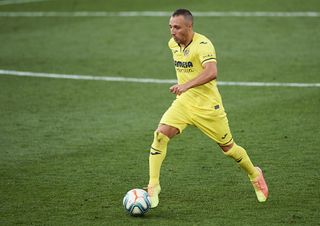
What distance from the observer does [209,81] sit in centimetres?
823

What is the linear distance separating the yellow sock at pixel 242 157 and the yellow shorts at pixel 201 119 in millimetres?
182

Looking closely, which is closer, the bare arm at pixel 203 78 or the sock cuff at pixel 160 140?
the bare arm at pixel 203 78

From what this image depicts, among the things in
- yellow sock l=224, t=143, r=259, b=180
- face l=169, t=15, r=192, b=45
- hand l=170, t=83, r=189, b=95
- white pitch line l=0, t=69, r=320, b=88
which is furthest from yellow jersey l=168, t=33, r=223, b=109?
white pitch line l=0, t=69, r=320, b=88

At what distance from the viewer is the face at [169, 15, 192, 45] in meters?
8.38

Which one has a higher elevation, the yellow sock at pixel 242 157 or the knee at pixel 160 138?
the knee at pixel 160 138

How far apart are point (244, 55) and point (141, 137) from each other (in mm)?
5847

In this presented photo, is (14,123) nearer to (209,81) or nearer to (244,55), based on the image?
(209,81)

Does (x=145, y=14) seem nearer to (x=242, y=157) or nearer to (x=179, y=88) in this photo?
(x=242, y=157)

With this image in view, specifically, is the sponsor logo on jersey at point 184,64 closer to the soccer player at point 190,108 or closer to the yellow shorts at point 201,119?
the soccer player at point 190,108

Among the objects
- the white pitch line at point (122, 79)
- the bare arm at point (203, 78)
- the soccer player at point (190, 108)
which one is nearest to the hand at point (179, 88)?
the bare arm at point (203, 78)

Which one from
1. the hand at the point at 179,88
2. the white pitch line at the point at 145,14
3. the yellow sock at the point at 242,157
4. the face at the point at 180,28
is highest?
the face at the point at 180,28

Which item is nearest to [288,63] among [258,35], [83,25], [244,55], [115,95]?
[244,55]

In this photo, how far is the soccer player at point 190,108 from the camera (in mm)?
8414

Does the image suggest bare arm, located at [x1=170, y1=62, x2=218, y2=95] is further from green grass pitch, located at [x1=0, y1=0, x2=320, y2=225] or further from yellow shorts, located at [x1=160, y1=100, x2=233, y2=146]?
green grass pitch, located at [x1=0, y1=0, x2=320, y2=225]
